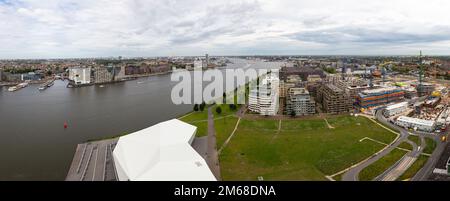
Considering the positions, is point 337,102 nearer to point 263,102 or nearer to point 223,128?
point 263,102

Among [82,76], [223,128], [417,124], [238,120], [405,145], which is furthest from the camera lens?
[82,76]

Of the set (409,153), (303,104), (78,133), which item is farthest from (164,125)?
(409,153)

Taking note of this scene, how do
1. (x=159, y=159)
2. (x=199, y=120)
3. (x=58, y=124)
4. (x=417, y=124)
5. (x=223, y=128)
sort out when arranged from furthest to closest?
(x=199, y=120) → (x=58, y=124) → (x=223, y=128) → (x=417, y=124) → (x=159, y=159)

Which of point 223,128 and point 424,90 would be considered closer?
point 223,128

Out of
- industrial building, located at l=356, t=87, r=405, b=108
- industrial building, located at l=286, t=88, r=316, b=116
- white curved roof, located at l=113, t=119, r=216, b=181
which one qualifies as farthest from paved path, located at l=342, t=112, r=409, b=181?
industrial building, located at l=356, t=87, r=405, b=108

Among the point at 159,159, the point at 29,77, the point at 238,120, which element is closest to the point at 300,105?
the point at 238,120

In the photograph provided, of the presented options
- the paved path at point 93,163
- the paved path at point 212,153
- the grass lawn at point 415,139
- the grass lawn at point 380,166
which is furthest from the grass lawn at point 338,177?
the paved path at point 93,163
